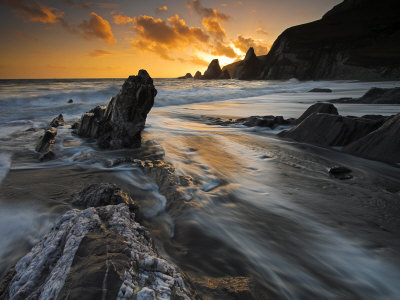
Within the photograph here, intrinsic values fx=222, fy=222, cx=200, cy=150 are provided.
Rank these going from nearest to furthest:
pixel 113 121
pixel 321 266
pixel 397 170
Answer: pixel 321 266 → pixel 397 170 → pixel 113 121

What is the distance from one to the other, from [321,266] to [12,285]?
1.99 m

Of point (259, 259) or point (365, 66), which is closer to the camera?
point (259, 259)

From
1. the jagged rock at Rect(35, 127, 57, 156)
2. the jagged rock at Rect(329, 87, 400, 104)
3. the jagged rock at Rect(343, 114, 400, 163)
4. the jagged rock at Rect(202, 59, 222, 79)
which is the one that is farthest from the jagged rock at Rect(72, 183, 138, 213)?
the jagged rock at Rect(202, 59, 222, 79)

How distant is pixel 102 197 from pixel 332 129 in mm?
4687

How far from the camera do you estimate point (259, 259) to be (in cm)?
175

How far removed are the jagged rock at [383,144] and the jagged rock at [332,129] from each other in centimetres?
36

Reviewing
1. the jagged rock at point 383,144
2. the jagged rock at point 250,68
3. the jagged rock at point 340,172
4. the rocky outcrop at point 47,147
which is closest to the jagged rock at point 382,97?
the jagged rock at point 383,144

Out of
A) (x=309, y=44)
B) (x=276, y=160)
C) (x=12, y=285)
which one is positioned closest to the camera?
(x=12, y=285)

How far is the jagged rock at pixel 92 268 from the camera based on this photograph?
90 cm

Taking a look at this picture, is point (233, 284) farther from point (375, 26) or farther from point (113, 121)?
point (375, 26)

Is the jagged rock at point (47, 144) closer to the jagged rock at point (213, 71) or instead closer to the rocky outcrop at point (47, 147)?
the rocky outcrop at point (47, 147)

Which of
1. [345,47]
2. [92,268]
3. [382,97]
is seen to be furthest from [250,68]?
[92,268]

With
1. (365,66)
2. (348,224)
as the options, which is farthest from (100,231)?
(365,66)

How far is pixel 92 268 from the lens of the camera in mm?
951
